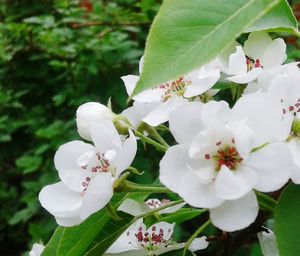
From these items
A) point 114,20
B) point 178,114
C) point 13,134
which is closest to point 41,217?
point 13,134

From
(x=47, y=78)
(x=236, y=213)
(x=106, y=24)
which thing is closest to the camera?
(x=236, y=213)

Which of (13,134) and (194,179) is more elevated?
(194,179)

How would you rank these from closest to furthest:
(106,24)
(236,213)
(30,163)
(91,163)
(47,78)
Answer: (236,213) < (91,163) < (30,163) < (106,24) < (47,78)

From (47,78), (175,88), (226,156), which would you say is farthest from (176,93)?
(47,78)

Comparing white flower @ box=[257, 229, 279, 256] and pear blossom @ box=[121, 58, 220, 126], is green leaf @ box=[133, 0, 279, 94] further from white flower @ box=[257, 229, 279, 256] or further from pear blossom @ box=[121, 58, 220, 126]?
white flower @ box=[257, 229, 279, 256]

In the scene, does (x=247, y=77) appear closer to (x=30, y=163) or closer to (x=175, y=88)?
(x=175, y=88)

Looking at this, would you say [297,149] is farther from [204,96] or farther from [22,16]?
[22,16]
